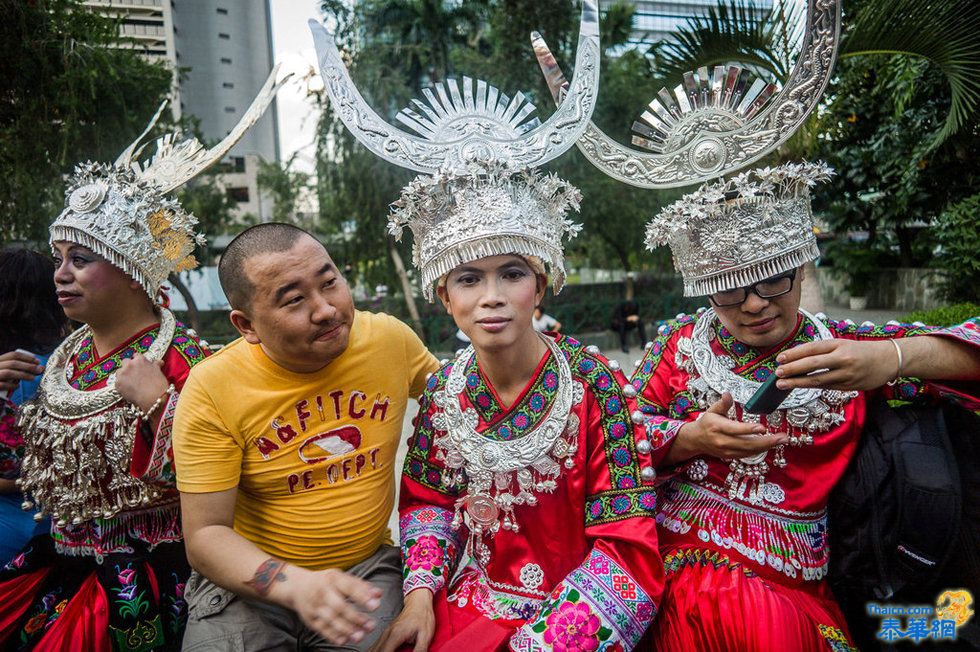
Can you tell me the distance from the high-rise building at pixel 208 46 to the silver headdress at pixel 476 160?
270 inches

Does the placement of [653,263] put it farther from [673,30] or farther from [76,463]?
[76,463]

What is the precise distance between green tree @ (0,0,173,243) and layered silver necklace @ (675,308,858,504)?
7881 mm

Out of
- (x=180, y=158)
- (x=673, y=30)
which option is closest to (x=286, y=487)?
(x=180, y=158)

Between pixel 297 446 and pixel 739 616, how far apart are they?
1.49 m

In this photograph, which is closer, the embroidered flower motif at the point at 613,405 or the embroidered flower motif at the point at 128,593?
the embroidered flower motif at the point at 613,405

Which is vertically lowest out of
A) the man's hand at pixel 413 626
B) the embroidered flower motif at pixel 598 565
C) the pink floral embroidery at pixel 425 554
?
→ the man's hand at pixel 413 626

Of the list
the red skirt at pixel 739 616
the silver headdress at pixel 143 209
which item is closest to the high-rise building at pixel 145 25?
the silver headdress at pixel 143 209

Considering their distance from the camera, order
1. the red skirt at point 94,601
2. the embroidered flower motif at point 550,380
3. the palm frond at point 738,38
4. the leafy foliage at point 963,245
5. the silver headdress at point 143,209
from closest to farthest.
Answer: the embroidered flower motif at point 550,380, the red skirt at point 94,601, the silver headdress at point 143,209, the palm frond at point 738,38, the leafy foliage at point 963,245

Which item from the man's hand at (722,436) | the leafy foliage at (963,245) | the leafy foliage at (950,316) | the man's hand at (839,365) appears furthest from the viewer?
the leafy foliage at (963,245)

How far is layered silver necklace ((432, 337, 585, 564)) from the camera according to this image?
2.03 meters

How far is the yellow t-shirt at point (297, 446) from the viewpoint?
2051 millimetres

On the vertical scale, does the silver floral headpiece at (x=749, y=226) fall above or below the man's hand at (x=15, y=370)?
above

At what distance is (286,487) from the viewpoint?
217cm

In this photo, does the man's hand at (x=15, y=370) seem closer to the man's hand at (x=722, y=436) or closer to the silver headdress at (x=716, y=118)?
the silver headdress at (x=716, y=118)
